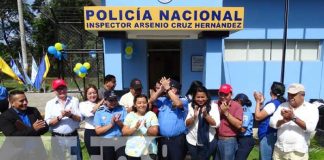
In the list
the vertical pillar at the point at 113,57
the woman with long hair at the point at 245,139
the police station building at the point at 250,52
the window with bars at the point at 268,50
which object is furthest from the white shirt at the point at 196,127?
the window with bars at the point at 268,50

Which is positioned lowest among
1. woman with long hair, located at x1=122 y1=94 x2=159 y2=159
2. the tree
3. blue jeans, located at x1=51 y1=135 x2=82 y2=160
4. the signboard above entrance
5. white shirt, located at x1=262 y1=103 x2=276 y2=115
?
blue jeans, located at x1=51 y1=135 x2=82 y2=160

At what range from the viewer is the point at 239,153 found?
3.28 m

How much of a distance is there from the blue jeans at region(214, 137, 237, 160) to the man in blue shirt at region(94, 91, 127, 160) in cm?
121

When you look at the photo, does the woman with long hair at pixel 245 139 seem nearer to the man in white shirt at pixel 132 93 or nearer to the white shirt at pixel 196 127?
the white shirt at pixel 196 127

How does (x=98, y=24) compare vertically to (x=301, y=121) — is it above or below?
above

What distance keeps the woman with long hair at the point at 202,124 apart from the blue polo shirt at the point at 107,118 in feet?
2.83

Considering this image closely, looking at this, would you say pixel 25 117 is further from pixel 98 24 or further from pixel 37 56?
pixel 37 56

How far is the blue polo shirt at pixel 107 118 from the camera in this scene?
10.6 ft

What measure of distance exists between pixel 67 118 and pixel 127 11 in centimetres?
342

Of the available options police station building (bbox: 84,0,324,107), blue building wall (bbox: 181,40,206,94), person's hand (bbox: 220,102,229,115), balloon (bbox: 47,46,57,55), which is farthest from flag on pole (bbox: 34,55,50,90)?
person's hand (bbox: 220,102,229,115)

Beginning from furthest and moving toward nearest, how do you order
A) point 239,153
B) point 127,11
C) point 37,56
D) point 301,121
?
point 37,56
point 127,11
point 239,153
point 301,121

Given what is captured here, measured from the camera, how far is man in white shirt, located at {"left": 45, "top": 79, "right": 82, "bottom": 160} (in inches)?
134

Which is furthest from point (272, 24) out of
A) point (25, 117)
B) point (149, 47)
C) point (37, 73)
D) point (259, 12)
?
point (37, 73)

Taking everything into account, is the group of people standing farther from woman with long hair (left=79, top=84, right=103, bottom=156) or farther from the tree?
the tree
